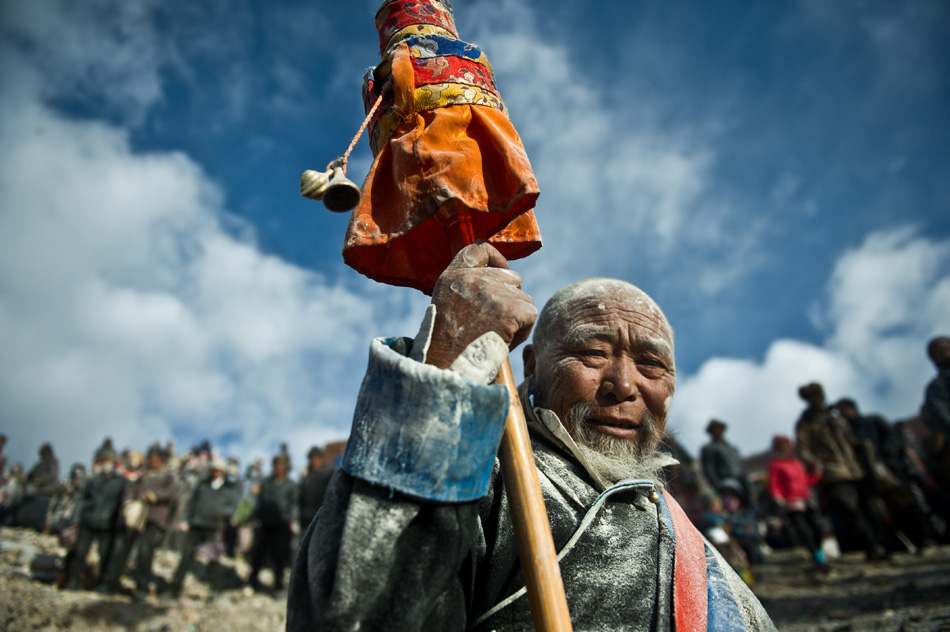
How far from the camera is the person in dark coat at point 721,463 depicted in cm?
742

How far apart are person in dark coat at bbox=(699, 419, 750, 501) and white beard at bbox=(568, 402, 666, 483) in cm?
641

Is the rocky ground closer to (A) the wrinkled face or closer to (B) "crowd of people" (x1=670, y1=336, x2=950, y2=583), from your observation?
(B) "crowd of people" (x1=670, y1=336, x2=950, y2=583)

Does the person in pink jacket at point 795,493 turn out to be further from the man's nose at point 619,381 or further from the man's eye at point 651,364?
the man's nose at point 619,381

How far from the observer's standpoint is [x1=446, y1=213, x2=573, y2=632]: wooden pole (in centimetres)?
110

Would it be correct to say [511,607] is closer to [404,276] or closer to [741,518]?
[404,276]

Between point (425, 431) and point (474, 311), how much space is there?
1.09 feet

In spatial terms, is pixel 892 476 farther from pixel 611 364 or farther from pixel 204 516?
pixel 204 516

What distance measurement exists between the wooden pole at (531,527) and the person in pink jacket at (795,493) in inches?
266

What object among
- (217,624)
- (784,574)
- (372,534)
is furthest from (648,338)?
(217,624)

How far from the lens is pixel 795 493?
722cm

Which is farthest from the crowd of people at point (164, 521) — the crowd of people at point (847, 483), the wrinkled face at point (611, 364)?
the wrinkled face at point (611, 364)

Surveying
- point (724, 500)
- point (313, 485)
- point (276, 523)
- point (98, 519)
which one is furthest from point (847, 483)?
point (98, 519)

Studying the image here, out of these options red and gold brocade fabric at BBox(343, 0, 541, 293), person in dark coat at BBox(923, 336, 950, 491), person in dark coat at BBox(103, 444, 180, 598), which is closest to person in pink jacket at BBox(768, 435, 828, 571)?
person in dark coat at BBox(923, 336, 950, 491)

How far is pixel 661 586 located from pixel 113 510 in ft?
31.0
